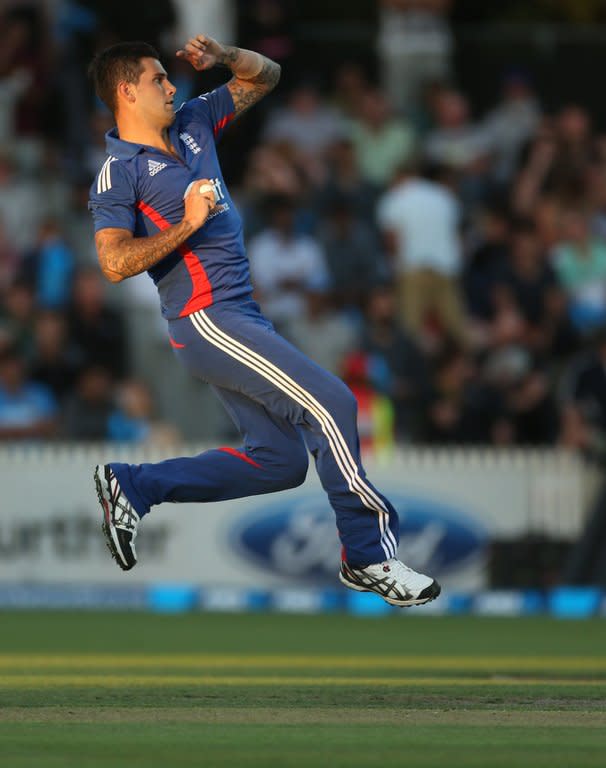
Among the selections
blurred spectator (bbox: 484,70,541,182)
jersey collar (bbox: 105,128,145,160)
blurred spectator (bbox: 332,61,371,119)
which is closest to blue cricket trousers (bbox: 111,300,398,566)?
jersey collar (bbox: 105,128,145,160)

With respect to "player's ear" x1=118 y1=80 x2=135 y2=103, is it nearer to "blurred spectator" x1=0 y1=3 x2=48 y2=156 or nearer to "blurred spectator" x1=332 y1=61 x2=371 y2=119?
"blurred spectator" x1=0 y1=3 x2=48 y2=156

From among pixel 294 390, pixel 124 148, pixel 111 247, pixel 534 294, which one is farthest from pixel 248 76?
pixel 534 294

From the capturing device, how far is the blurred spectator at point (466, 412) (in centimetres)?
1459

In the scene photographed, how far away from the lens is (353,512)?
7477 millimetres

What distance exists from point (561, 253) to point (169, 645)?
7039 mm

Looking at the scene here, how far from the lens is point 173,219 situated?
7.44m

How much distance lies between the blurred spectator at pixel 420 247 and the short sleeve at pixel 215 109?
803 cm

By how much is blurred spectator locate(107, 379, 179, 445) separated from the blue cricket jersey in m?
6.81

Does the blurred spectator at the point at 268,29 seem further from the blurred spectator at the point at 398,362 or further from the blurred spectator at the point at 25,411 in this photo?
the blurred spectator at the point at 25,411

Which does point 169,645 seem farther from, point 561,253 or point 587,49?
point 587,49

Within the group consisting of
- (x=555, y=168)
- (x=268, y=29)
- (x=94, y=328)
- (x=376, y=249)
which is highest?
A: (x=268, y=29)

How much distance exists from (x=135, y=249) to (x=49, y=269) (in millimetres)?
8206

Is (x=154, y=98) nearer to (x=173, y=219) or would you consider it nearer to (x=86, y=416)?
(x=173, y=219)

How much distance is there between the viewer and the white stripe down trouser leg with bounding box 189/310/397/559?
7340mm
